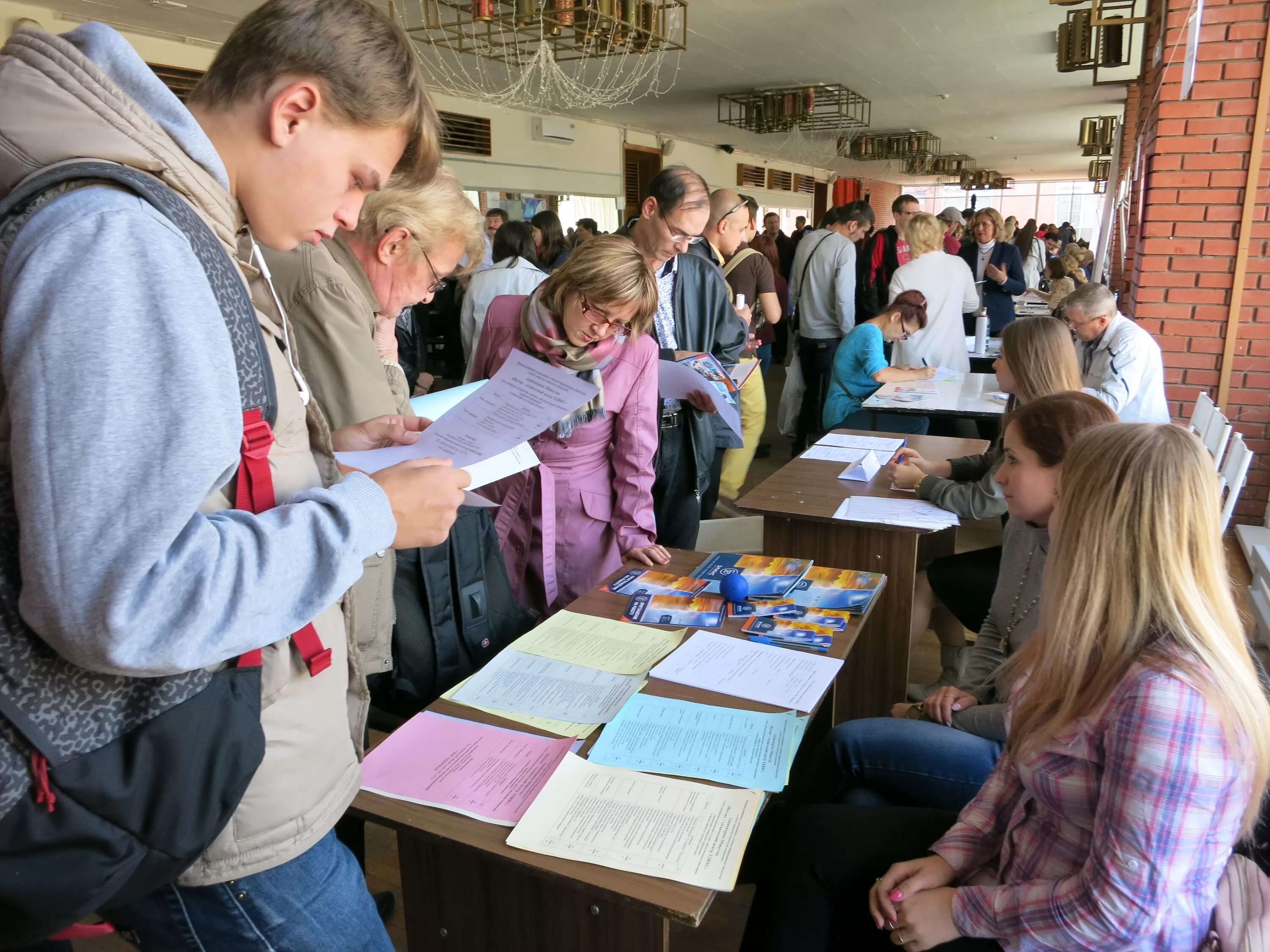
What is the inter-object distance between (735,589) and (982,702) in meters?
0.56

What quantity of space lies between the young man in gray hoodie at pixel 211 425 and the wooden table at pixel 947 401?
10.4 ft

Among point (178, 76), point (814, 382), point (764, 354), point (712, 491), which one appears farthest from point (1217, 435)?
point (178, 76)

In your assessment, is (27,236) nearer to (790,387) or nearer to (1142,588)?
(1142,588)

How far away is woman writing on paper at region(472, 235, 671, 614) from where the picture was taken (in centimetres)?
203

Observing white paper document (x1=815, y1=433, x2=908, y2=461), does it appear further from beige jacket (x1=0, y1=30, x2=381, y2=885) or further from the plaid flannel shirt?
beige jacket (x1=0, y1=30, x2=381, y2=885)

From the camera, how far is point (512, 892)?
1227mm

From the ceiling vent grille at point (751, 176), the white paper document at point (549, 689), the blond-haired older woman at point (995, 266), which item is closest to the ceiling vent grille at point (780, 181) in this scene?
the ceiling vent grille at point (751, 176)

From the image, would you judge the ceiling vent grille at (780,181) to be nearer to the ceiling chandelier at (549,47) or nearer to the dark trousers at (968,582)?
the ceiling chandelier at (549,47)

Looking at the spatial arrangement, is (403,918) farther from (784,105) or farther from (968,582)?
(784,105)

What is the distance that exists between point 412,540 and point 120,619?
274mm

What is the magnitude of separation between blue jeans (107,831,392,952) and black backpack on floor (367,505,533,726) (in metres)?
0.76

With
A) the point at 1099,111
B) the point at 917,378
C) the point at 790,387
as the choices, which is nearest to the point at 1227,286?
the point at 917,378

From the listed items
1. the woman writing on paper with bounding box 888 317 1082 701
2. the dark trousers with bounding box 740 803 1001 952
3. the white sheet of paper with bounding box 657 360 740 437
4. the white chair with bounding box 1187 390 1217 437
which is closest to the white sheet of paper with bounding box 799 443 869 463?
the woman writing on paper with bounding box 888 317 1082 701

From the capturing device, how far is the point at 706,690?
55.0 inches
